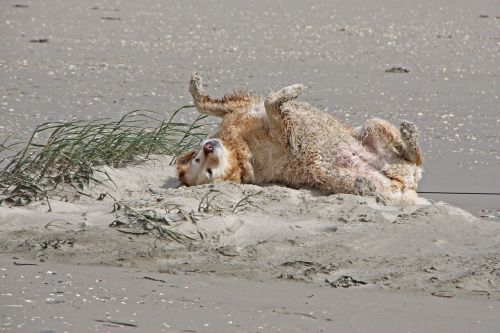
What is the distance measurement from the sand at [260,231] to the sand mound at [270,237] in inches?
0.5

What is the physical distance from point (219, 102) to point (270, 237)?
5.78 ft

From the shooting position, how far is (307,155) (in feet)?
22.2

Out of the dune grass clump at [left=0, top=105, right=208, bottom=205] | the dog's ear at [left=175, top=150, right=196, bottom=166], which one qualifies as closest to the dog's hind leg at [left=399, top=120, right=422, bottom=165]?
the dog's ear at [left=175, top=150, right=196, bottom=166]

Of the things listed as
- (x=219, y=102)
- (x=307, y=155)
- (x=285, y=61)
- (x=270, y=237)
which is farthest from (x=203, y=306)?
(x=285, y=61)

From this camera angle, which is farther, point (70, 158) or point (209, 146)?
point (209, 146)

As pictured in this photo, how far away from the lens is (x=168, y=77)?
450 inches

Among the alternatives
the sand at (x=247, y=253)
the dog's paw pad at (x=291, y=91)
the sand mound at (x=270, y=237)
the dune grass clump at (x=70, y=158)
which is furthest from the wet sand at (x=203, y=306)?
the dog's paw pad at (x=291, y=91)

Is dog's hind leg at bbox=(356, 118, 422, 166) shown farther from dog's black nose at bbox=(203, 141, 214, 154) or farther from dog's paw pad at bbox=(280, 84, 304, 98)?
dog's black nose at bbox=(203, 141, 214, 154)

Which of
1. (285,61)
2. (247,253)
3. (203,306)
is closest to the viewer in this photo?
(203,306)

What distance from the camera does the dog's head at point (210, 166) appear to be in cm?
674

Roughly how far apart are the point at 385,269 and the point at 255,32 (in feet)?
27.9

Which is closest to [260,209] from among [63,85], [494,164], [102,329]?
[102,329]

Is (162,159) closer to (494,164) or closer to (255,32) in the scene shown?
(494,164)

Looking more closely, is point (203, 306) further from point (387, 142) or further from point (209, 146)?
point (387, 142)
